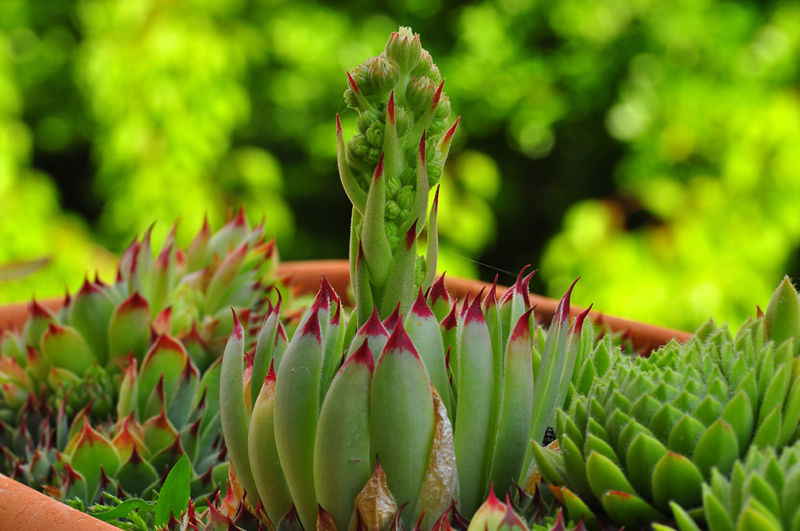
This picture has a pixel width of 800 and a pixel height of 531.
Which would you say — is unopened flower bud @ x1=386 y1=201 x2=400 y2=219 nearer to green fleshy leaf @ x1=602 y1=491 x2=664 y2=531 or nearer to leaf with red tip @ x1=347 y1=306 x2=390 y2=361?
leaf with red tip @ x1=347 y1=306 x2=390 y2=361

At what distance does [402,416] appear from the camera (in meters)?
0.45

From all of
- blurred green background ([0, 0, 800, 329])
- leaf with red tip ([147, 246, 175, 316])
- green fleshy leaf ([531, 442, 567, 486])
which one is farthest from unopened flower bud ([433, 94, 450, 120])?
blurred green background ([0, 0, 800, 329])

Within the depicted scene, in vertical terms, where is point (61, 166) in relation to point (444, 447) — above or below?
below

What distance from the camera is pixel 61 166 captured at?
3.10 m

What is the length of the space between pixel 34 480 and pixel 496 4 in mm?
1934

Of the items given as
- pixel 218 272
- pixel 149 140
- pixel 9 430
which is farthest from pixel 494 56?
pixel 9 430

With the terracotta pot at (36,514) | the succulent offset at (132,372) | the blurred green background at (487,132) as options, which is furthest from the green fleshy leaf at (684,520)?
the blurred green background at (487,132)

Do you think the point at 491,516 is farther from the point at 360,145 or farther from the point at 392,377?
the point at 360,145

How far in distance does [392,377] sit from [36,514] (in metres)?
0.28

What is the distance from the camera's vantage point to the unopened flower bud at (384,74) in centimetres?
51

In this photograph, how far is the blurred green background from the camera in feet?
6.37

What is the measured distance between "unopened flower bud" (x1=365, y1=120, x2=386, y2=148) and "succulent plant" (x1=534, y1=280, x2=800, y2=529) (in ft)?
0.71

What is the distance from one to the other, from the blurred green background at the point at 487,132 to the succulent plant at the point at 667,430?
56.0 inches

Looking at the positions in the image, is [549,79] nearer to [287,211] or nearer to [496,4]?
[496,4]
